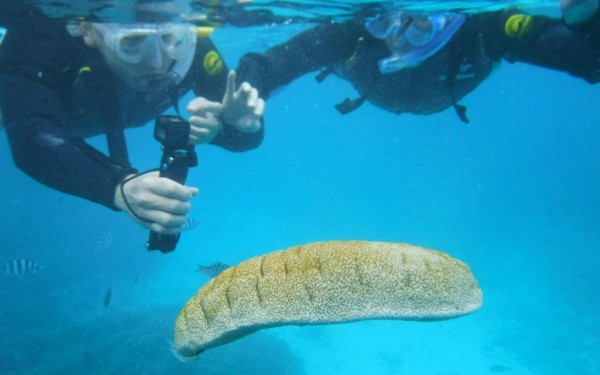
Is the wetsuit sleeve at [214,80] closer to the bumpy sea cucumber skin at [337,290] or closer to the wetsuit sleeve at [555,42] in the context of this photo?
the bumpy sea cucumber skin at [337,290]

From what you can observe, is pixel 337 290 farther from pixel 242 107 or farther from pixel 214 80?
pixel 214 80

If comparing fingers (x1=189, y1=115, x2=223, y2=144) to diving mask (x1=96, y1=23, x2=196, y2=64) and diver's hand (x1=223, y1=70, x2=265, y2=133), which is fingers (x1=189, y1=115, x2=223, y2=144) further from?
→ diving mask (x1=96, y1=23, x2=196, y2=64)

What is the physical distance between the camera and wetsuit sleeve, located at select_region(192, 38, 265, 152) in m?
5.27

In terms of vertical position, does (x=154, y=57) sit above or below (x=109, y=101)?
above

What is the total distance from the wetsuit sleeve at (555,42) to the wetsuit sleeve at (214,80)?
351 centimetres

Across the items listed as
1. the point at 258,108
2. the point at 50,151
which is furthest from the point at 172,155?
the point at 258,108

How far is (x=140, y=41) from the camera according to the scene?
15.7 feet

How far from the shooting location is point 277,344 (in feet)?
37.9

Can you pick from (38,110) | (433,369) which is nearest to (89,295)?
(433,369)

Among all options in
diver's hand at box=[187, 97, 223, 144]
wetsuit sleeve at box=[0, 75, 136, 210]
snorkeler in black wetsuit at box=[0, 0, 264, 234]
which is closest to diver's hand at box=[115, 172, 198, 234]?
snorkeler in black wetsuit at box=[0, 0, 264, 234]

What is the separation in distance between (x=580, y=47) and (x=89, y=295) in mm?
19087

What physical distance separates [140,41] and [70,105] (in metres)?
1.17

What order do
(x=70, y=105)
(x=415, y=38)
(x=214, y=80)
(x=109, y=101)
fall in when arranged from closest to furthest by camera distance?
(x=109, y=101) → (x=70, y=105) → (x=415, y=38) → (x=214, y=80)

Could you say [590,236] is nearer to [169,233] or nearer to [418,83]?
[418,83]
